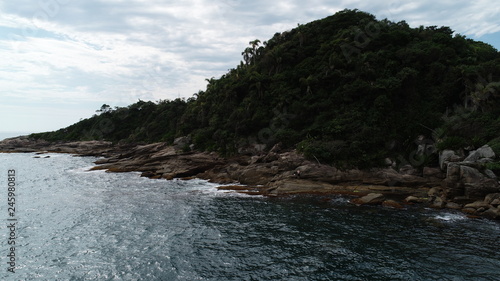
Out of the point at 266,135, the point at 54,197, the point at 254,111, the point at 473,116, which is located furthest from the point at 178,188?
the point at 473,116

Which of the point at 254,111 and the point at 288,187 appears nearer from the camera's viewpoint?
the point at 288,187

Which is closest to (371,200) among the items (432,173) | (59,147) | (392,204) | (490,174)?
(392,204)

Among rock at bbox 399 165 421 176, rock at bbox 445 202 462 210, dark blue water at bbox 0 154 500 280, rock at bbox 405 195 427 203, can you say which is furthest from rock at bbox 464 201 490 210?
rock at bbox 399 165 421 176

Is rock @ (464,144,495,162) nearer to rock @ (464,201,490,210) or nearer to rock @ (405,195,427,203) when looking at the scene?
rock @ (464,201,490,210)

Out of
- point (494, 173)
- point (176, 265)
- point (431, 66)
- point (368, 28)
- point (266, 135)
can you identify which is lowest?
point (176, 265)

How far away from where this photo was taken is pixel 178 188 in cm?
3981

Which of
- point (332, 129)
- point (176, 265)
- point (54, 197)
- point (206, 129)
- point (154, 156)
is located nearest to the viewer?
point (176, 265)

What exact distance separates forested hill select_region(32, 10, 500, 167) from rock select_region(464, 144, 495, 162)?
186 cm

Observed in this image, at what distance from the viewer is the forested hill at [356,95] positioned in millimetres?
39438

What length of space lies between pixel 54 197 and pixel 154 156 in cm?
2351

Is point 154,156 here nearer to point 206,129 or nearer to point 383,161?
point 206,129

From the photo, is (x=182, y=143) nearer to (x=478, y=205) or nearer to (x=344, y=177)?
(x=344, y=177)

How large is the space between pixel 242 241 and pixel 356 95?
37.0m

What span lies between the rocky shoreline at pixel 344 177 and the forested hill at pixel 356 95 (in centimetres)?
284
